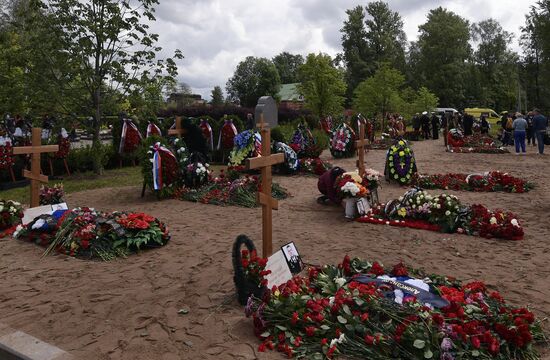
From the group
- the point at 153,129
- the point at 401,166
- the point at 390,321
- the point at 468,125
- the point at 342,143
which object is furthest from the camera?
the point at 468,125

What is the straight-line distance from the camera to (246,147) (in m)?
13.4

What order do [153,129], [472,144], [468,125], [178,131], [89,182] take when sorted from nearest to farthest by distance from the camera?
[178,131], [89,182], [153,129], [472,144], [468,125]

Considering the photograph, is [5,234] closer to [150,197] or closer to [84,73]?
[150,197]

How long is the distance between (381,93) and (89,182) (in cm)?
2284

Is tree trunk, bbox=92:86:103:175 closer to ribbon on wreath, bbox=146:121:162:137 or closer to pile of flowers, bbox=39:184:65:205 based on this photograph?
ribbon on wreath, bbox=146:121:162:137

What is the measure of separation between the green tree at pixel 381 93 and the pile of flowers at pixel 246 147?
786 inches

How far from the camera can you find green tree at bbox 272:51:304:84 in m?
88.9

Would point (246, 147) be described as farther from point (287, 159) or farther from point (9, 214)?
point (9, 214)

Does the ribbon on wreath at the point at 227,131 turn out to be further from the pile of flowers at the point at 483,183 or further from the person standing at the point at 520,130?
the person standing at the point at 520,130

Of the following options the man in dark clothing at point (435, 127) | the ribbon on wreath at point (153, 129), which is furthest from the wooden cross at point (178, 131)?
the man in dark clothing at point (435, 127)

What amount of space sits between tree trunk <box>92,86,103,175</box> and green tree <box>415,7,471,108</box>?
50943 millimetres

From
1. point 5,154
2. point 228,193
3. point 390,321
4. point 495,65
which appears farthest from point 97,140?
point 495,65

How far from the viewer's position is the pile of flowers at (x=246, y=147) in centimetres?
1336

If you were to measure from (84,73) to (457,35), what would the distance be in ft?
176
